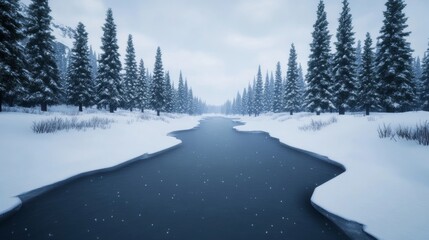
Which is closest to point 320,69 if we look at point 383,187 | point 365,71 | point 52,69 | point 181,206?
point 365,71

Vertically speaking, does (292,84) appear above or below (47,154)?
above

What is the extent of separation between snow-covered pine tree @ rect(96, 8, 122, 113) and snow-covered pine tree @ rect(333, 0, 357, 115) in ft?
107

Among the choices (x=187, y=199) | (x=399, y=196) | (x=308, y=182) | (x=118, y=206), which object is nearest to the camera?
(x=399, y=196)

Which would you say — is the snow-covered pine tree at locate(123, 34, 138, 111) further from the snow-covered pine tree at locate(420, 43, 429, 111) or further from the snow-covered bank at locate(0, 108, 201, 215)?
the snow-covered pine tree at locate(420, 43, 429, 111)

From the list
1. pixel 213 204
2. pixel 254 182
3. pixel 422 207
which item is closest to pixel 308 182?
pixel 254 182

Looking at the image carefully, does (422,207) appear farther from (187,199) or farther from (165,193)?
(165,193)

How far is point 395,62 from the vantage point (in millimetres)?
24359

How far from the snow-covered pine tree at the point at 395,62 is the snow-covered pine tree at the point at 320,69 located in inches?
240

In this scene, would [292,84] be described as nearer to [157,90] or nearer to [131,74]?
[157,90]

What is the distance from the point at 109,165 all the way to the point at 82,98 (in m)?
24.5

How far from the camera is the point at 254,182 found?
9023 millimetres

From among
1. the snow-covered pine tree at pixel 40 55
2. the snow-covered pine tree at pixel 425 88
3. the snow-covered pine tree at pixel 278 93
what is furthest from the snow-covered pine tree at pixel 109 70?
the snow-covered pine tree at pixel 425 88

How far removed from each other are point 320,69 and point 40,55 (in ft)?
120

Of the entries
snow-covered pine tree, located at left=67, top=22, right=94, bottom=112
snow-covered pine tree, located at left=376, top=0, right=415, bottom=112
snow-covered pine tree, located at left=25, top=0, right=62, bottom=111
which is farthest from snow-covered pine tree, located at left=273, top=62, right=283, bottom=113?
snow-covered pine tree, located at left=25, top=0, right=62, bottom=111
